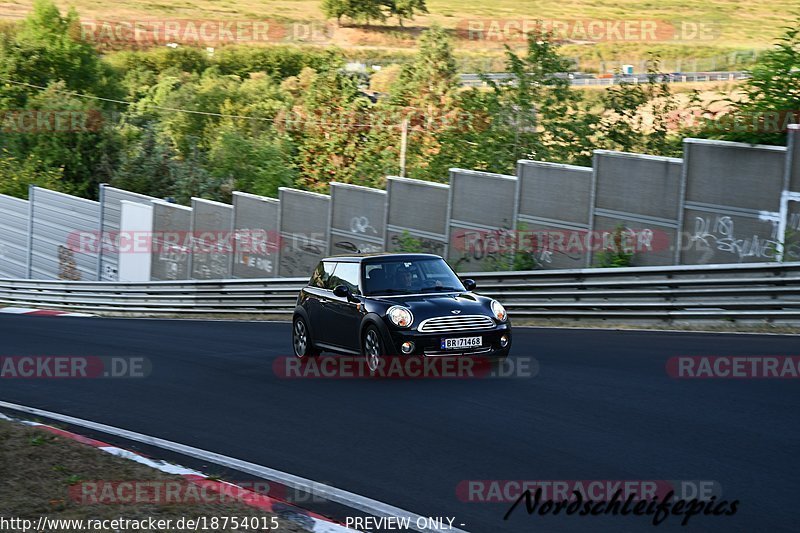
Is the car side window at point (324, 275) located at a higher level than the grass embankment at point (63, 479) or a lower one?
higher

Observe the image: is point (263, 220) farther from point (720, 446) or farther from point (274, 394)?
point (720, 446)

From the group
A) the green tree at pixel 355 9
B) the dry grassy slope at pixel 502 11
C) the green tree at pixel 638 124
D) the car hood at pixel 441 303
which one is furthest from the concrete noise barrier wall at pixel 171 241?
the green tree at pixel 355 9

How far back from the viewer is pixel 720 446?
8477mm

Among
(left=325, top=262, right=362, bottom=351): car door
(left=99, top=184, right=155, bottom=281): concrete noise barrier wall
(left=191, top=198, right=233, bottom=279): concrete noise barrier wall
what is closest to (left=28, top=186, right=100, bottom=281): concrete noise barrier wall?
(left=99, top=184, right=155, bottom=281): concrete noise barrier wall

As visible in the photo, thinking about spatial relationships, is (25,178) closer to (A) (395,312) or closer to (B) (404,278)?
(B) (404,278)

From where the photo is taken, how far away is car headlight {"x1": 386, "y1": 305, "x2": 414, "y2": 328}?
1308 centimetres

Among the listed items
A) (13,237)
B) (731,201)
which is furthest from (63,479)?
(13,237)

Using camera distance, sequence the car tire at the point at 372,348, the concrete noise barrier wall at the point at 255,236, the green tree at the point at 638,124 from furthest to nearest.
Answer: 1. the concrete noise barrier wall at the point at 255,236
2. the green tree at the point at 638,124
3. the car tire at the point at 372,348

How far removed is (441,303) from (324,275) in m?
2.91

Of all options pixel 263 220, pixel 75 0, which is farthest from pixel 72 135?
pixel 75 0

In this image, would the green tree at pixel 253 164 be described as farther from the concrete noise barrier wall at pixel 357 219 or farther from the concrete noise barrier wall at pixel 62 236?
the concrete noise barrier wall at pixel 357 219

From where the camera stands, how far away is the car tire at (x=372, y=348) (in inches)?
525

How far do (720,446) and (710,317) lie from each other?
8256 mm

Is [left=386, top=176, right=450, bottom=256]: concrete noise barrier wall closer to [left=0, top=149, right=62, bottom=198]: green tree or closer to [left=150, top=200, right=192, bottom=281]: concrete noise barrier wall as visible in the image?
[left=150, top=200, right=192, bottom=281]: concrete noise barrier wall
